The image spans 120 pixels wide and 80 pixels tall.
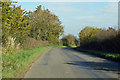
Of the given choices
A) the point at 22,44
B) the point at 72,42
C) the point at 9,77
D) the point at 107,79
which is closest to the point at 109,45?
the point at 22,44

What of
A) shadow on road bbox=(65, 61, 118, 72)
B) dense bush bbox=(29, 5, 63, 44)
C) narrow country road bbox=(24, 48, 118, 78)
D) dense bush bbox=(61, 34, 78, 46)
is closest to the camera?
narrow country road bbox=(24, 48, 118, 78)

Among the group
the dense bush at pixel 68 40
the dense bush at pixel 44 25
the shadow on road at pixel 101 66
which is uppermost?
the dense bush at pixel 44 25

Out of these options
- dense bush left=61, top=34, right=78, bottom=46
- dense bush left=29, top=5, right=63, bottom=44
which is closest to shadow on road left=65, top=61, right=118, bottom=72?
dense bush left=29, top=5, right=63, bottom=44

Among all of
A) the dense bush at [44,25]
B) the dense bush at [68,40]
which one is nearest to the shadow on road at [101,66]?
the dense bush at [44,25]

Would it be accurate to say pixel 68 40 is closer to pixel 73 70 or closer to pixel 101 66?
pixel 101 66

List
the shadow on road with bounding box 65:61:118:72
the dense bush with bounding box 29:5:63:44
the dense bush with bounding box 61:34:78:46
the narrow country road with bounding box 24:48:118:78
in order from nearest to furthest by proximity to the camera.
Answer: the narrow country road with bounding box 24:48:118:78
the shadow on road with bounding box 65:61:118:72
the dense bush with bounding box 29:5:63:44
the dense bush with bounding box 61:34:78:46

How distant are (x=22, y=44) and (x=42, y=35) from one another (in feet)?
124

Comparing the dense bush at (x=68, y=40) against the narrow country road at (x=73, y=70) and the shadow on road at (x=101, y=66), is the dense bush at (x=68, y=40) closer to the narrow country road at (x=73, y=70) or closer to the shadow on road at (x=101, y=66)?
the narrow country road at (x=73, y=70)

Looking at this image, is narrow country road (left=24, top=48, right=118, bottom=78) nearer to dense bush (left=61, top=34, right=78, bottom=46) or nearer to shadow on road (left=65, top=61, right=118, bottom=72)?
shadow on road (left=65, top=61, right=118, bottom=72)

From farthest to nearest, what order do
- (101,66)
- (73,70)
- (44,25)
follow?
(44,25)
(101,66)
(73,70)

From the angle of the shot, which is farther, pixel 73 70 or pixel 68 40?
pixel 68 40

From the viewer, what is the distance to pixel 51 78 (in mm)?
9422

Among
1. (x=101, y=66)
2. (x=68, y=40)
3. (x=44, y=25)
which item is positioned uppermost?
(x=44, y=25)

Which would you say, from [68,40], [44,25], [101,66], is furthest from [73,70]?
[68,40]
